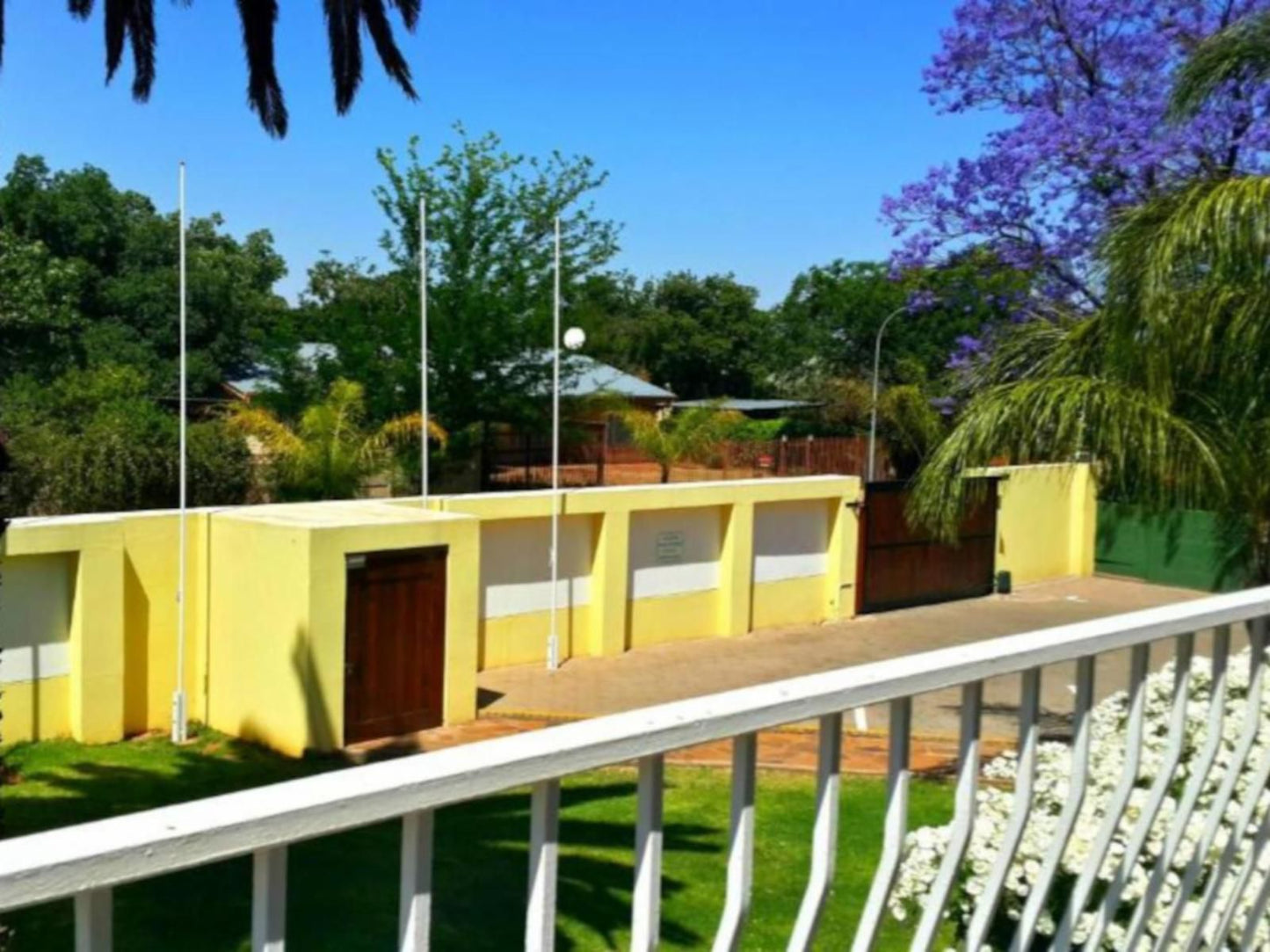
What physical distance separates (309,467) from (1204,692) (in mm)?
17028

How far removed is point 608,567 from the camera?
16.8 meters

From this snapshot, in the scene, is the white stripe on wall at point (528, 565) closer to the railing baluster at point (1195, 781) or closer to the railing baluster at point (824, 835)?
the railing baluster at point (1195, 781)

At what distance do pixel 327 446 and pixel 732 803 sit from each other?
18413 millimetres

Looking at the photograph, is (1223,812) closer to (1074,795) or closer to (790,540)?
(1074,795)

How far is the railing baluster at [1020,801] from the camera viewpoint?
6.78 ft

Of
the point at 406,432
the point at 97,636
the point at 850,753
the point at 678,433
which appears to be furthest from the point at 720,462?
the point at 850,753

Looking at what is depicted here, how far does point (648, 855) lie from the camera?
1.56m

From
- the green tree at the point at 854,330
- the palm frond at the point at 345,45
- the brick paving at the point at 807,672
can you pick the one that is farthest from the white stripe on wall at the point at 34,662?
the green tree at the point at 854,330

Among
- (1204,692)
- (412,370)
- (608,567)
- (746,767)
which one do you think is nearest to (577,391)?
(412,370)

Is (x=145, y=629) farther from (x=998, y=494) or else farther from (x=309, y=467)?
(x=998, y=494)

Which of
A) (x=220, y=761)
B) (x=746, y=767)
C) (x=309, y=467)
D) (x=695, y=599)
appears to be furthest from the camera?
(x=309, y=467)

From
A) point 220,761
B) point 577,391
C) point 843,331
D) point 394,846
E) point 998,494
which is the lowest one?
point 220,761

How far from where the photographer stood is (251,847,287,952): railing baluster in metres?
1.19

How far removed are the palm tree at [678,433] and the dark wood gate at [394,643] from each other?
Answer: 14.1 meters
